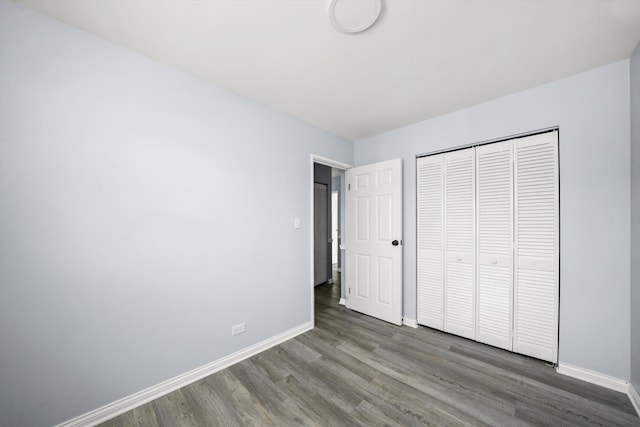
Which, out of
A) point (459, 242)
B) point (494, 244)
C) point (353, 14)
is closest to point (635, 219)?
point (494, 244)

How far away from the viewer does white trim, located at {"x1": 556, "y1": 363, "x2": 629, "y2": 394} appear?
175 cm

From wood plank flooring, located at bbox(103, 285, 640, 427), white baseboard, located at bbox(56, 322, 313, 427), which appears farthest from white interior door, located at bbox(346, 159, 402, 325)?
white baseboard, located at bbox(56, 322, 313, 427)

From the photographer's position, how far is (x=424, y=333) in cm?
270

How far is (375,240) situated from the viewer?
317 cm

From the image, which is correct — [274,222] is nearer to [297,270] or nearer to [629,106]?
[297,270]

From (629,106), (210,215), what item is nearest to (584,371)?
(629,106)

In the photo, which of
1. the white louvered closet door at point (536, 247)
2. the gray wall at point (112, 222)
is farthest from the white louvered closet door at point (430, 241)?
the gray wall at point (112, 222)

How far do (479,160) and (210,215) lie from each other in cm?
273

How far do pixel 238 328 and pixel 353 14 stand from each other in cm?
260

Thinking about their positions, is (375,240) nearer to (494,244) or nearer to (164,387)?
(494,244)

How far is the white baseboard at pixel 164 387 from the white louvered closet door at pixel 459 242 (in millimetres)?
1931

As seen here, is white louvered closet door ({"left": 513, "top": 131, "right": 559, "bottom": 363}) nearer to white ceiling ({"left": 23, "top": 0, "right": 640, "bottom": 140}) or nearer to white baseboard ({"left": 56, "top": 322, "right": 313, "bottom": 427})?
white ceiling ({"left": 23, "top": 0, "right": 640, "bottom": 140})

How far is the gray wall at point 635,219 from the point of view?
1607 mm

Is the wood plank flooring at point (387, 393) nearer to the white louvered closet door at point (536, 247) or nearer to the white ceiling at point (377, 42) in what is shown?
the white louvered closet door at point (536, 247)
